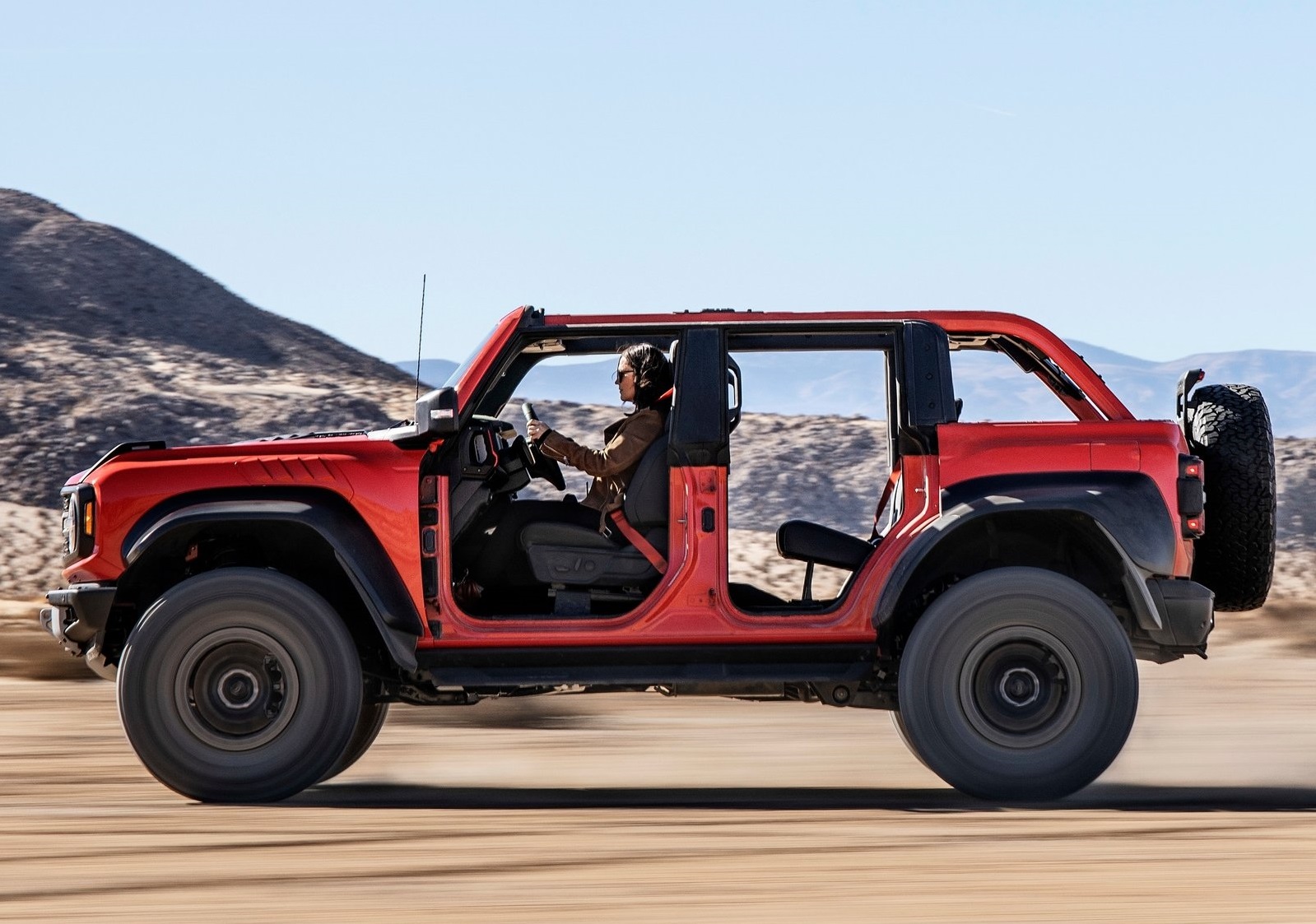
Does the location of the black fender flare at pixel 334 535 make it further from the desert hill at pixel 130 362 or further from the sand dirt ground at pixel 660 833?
the desert hill at pixel 130 362

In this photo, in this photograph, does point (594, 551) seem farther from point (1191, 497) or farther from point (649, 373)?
point (1191, 497)

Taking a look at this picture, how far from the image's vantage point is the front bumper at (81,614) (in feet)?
23.2

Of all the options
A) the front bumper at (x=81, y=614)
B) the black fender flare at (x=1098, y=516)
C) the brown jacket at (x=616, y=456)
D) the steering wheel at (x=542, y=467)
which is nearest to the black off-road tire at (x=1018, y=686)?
the black fender flare at (x=1098, y=516)

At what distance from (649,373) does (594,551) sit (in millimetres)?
722

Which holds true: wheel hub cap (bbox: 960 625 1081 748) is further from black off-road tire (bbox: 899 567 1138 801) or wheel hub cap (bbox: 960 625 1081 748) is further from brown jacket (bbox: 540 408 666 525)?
brown jacket (bbox: 540 408 666 525)

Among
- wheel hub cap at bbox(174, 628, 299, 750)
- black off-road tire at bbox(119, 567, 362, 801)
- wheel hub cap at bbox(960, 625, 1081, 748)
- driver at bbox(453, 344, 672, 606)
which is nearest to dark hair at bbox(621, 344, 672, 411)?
driver at bbox(453, 344, 672, 606)

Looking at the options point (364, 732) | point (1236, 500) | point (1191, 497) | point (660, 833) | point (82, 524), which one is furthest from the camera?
point (364, 732)

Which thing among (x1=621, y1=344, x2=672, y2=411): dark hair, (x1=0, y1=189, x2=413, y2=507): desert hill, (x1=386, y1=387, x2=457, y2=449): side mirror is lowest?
(x1=386, y1=387, x2=457, y2=449): side mirror

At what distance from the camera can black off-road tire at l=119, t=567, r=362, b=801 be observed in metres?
7.00

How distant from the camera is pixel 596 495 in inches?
284

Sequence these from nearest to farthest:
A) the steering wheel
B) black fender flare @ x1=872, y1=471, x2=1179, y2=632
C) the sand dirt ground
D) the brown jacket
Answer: the sand dirt ground → black fender flare @ x1=872, y1=471, x2=1179, y2=632 → the brown jacket → the steering wheel

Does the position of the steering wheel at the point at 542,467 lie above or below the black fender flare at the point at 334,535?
above

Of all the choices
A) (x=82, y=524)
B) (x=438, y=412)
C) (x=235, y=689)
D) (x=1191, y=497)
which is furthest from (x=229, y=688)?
(x=1191, y=497)

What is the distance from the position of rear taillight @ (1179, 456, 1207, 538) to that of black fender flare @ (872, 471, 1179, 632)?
0.07m
